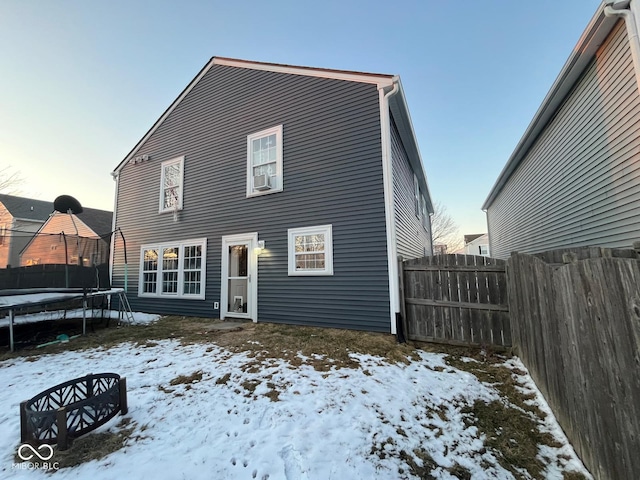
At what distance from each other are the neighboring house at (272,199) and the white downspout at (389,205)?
0.07 feet

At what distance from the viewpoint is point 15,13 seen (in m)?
6.92

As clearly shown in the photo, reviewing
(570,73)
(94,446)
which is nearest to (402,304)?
(94,446)

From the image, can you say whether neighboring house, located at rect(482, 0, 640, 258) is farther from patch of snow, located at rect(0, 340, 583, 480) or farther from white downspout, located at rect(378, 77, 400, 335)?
patch of snow, located at rect(0, 340, 583, 480)

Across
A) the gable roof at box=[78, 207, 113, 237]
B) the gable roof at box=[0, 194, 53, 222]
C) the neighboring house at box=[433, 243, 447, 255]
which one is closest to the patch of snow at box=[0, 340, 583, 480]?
the gable roof at box=[78, 207, 113, 237]

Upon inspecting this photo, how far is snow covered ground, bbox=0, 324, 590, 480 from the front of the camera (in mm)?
1919

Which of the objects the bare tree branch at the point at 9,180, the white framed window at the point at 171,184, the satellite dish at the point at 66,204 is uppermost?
the bare tree branch at the point at 9,180

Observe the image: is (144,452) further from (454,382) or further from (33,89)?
(33,89)

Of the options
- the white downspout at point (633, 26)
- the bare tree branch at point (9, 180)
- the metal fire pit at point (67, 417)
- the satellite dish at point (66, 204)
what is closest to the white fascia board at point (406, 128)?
the white downspout at point (633, 26)

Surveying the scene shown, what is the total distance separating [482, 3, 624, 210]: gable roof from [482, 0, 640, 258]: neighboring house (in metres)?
0.01

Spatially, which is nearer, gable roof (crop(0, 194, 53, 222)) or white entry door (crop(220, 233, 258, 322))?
white entry door (crop(220, 233, 258, 322))

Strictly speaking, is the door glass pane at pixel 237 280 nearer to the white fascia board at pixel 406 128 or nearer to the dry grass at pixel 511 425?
the white fascia board at pixel 406 128

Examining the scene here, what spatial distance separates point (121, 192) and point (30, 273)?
12.6ft

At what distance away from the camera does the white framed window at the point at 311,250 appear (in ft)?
20.1

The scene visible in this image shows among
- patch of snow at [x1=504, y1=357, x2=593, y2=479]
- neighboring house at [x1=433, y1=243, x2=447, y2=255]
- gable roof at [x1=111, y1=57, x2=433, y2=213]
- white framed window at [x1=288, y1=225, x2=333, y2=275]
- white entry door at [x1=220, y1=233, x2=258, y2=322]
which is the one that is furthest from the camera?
neighboring house at [x1=433, y1=243, x2=447, y2=255]
